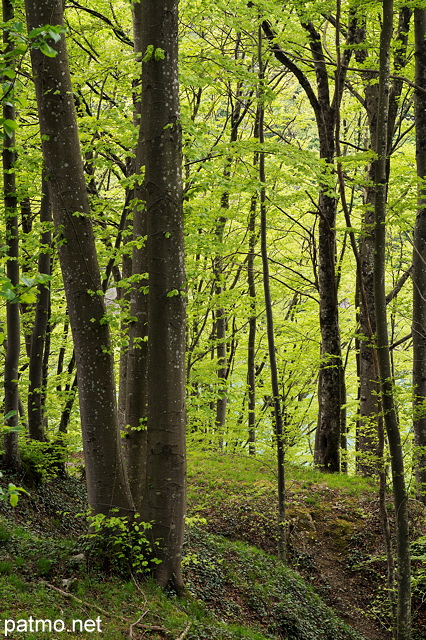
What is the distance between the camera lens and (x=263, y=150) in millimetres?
7352

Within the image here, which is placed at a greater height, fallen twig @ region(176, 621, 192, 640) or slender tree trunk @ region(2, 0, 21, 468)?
slender tree trunk @ region(2, 0, 21, 468)

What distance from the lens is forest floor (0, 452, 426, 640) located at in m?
4.97

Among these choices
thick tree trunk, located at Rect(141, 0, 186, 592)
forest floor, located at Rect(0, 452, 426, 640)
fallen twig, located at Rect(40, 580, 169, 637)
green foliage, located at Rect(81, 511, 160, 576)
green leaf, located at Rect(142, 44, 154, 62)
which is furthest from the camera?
thick tree trunk, located at Rect(141, 0, 186, 592)

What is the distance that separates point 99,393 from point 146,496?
1.24 meters

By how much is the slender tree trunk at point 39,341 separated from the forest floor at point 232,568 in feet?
3.58

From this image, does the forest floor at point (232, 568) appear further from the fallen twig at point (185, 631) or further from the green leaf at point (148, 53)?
the green leaf at point (148, 53)

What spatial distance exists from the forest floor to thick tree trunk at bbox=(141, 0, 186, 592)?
767 mm

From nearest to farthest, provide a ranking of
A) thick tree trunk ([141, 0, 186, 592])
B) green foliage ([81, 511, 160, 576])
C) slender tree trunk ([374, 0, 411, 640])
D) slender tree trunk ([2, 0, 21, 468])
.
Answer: green foliage ([81, 511, 160, 576]) < thick tree trunk ([141, 0, 186, 592]) < slender tree trunk ([374, 0, 411, 640]) < slender tree trunk ([2, 0, 21, 468])

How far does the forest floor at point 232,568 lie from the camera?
4969 millimetres

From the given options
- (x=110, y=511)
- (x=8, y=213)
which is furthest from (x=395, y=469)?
(x=8, y=213)

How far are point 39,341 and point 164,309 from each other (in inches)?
132

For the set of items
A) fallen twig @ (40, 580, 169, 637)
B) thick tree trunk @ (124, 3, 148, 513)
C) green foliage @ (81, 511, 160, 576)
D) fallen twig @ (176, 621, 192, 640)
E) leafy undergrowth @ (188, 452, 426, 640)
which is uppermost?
thick tree trunk @ (124, 3, 148, 513)

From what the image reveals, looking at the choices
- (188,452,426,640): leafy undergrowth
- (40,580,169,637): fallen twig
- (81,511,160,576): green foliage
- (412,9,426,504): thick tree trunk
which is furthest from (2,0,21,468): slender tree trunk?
(412,9,426,504): thick tree trunk

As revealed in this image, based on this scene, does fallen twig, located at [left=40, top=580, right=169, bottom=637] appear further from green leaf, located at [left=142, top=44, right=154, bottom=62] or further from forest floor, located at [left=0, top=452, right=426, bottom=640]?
green leaf, located at [left=142, top=44, right=154, bottom=62]
